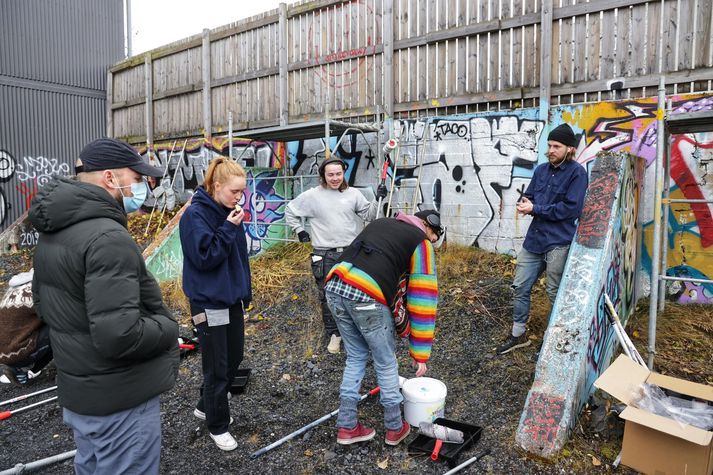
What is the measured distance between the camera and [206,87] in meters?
9.78

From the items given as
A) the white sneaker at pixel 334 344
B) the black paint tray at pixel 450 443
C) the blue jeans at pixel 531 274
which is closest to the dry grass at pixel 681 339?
the blue jeans at pixel 531 274

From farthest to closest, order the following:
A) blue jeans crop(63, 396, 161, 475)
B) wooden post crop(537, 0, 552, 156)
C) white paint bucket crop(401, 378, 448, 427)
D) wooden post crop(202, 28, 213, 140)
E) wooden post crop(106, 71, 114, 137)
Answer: wooden post crop(106, 71, 114, 137) < wooden post crop(202, 28, 213, 140) < wooden post crop(537, 0, 552, 156) < white paint bucket crop(401, 378, 448, 427) < blue jeans crop(63, 396, 161, 475)

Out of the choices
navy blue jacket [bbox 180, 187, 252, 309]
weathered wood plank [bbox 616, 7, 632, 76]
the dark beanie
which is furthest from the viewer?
weathered wood plank [bbox 616, 7, 632, 76]

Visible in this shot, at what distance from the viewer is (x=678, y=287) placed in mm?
5387

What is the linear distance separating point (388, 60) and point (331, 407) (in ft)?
17.6

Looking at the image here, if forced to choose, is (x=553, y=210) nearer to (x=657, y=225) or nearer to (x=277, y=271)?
(x=657, y=225)

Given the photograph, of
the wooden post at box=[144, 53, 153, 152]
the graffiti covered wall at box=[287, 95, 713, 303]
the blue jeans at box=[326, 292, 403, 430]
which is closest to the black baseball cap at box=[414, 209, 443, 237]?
the blue jeans at box=[326, 292, 403, 430]

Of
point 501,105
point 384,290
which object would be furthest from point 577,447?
point 501,105

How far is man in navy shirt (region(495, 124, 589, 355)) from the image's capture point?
416cm

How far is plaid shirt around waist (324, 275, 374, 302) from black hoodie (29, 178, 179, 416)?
4.15ft

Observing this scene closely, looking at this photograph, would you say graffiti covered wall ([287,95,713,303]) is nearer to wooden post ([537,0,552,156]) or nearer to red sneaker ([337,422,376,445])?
wooden post ([537,0,552,156])

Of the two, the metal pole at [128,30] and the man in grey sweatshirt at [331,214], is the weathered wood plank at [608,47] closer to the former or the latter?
the man in grey sweatshirt at [331,214]

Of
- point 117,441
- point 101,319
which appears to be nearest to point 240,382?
point 117,441

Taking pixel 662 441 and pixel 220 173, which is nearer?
pixel 662 441
